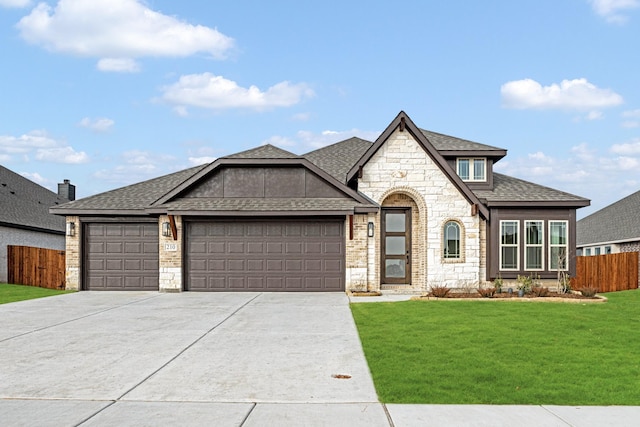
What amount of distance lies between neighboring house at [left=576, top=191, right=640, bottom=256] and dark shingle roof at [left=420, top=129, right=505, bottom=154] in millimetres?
12208

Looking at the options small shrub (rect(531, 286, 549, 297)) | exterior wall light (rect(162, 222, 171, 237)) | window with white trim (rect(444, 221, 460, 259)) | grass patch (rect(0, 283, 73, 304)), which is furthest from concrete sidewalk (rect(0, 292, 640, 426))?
window with white trim (rect(444, 221, 460, 259))

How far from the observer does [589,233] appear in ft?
112

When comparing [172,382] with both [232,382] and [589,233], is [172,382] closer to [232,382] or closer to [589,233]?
[232,382]

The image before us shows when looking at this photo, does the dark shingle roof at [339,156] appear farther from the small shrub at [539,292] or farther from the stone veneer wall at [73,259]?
the stone veneer wall at [73,259]

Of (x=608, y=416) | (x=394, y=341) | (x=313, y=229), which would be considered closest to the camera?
(x=608, y=416)

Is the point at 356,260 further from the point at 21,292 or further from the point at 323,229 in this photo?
the point at 21,292

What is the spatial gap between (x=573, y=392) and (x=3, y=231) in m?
26.0

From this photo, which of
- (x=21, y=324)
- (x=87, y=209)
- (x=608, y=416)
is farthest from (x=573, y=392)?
(x=87, y=209)

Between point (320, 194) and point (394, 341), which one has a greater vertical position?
point (320, 194)

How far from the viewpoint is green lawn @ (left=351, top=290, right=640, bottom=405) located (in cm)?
640

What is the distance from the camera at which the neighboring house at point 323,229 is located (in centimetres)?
1873

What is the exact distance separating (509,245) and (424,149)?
4.78 meters

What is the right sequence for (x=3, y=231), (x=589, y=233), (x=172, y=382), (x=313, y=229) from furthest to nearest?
(x=589, y=233)
(x=3, y=231)
(x=313, y=229)
(x=172, y=382)

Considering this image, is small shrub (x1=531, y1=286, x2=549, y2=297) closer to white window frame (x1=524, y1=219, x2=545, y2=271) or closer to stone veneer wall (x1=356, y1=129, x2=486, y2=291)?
white window frame (x1=524, y1=219, x2=545, y2=271)
